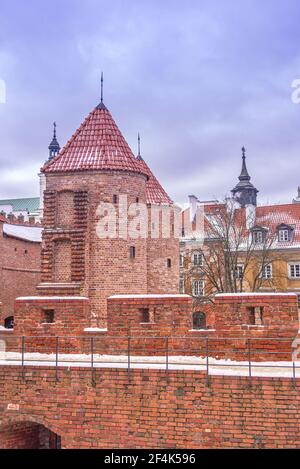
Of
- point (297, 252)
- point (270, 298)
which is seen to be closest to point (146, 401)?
point (270, 298)

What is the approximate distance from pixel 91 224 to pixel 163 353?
29.1 feet

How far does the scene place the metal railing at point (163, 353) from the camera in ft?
31.3

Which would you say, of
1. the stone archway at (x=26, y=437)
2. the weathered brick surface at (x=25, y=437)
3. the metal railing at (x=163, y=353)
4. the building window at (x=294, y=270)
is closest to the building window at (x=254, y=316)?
the metal railing at (x=163, y=353)

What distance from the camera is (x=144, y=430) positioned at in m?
9.10

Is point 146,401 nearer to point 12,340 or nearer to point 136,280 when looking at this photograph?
point 12,340

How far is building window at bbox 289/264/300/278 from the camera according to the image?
37.6 meters

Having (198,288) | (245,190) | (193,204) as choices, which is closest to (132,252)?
(198,288)

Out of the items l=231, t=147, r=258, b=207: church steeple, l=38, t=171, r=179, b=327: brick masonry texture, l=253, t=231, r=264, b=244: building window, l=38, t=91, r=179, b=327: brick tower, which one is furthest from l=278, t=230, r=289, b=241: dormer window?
l=38, t=171, r=179, b=327: brick masonry texture

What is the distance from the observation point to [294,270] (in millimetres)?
37750

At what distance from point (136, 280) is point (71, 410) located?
1025cm

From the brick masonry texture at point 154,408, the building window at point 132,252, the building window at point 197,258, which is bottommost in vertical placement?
the brick masonry texture at point 154,408

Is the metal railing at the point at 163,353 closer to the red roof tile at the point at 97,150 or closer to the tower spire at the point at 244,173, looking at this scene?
the red roof tile at the point at 97,150

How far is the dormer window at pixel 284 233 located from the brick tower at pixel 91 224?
20058 millimetres

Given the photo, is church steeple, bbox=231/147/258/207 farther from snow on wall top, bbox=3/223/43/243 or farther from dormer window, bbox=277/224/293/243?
snow on wall top, bbox=3/223/43/243
